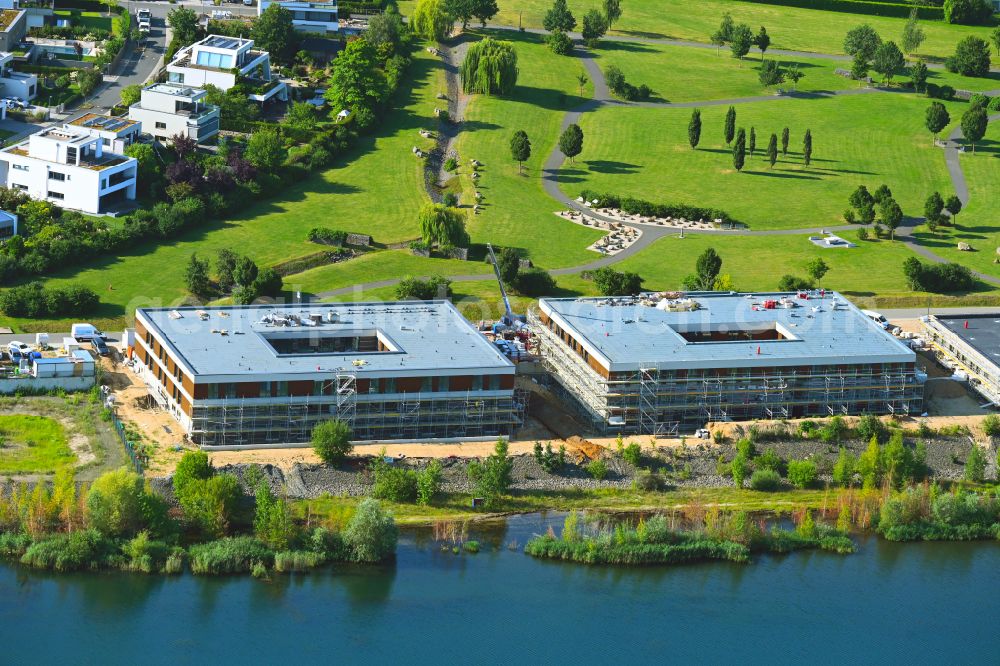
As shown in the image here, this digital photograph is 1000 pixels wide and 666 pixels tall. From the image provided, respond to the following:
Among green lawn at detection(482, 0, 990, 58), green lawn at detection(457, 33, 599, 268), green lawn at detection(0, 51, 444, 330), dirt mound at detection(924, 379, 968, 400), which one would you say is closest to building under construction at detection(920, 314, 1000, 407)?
dirt mound at detection(924, 379, 968, 400)

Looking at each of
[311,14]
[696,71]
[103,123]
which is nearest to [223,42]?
[311,14]

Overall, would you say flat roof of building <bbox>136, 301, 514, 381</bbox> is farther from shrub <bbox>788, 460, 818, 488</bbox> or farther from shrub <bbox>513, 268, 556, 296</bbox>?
shrub <bbox>788, 460, 818, 488</bbox>

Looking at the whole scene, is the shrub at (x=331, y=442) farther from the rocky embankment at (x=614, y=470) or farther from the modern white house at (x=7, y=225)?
the modern white house at (x=7, y=225)

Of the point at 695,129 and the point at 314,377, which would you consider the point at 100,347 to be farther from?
the point at 695,129

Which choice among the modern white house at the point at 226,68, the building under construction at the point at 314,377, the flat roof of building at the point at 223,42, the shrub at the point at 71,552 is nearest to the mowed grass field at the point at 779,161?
the modern white house at the point at 226,68

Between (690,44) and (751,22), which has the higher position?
(751,22)

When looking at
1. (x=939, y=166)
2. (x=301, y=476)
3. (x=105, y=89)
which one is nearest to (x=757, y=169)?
(x=939, y=166)
